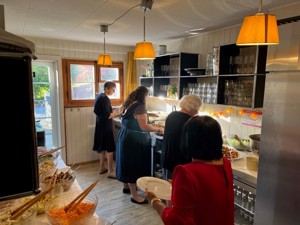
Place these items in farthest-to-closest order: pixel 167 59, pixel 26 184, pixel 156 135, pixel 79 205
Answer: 1. pixel 167 59
2. pixel 156 135
3. pixel 79 205
4. pixel 26 184

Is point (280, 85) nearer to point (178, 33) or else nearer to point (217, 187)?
point (217, 187)

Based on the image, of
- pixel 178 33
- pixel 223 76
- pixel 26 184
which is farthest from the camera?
pixel 178 33

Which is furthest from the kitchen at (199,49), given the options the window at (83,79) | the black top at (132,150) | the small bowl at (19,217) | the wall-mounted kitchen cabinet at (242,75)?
the small bowl at (19,217)

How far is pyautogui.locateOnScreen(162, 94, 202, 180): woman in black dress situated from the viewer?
2.22 metres

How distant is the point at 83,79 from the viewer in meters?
4.36

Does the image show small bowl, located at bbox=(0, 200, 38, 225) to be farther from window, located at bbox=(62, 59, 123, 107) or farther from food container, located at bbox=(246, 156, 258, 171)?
window, located at bbox=(62, 59, 123, 107)

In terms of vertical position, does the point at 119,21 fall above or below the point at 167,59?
above

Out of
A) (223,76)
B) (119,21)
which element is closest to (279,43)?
(223,76)

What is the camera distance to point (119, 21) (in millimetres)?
2680

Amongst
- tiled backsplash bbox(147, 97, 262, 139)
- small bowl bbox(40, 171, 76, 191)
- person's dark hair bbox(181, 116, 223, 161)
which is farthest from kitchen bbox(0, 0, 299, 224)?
small bowl bbox(40, 171, 76, 191)

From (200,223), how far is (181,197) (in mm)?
172

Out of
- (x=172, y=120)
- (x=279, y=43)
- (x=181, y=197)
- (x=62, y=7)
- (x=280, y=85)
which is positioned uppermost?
(x=62, y=7)

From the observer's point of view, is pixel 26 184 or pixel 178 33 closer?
pixel 26 184

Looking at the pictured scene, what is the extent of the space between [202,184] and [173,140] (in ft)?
4.04
